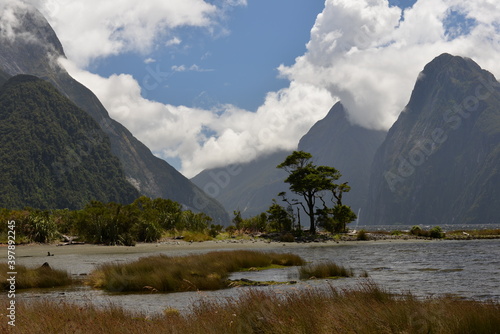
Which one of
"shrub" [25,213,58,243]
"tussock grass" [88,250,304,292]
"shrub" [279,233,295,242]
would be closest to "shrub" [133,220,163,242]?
"shrub" [25,213,58,243]

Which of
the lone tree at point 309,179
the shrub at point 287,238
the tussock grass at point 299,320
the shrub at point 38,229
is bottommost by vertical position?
the shrub at point 287,238

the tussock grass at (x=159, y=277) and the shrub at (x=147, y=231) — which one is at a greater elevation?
the shrub at (x=147, y=231)

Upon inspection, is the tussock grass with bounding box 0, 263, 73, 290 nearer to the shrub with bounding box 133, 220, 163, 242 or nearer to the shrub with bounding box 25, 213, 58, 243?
the shrub with bounding box 25, 213, 58, 243

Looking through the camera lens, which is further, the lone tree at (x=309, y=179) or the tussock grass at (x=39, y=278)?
the lone tree at (x=309, y=179)

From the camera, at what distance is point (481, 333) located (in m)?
8.05

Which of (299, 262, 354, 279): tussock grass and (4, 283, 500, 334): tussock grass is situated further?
(299, 262, 354, 279): tussock grass

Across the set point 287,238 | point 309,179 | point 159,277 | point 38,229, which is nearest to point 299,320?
point 159,277

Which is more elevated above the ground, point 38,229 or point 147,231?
point 38,229

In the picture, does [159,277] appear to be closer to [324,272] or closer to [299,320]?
[324,272]

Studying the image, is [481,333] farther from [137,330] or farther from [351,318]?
[137,330]

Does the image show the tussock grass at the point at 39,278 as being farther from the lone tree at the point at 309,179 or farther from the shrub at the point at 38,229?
the lone tree at the point at 309,179

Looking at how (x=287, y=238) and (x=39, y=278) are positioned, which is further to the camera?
(x=287, y=238)

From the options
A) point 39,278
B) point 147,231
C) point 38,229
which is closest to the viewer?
point 39,278

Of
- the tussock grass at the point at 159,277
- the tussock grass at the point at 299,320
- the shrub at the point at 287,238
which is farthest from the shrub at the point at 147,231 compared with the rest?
the tussock grass at the point at 299,320
